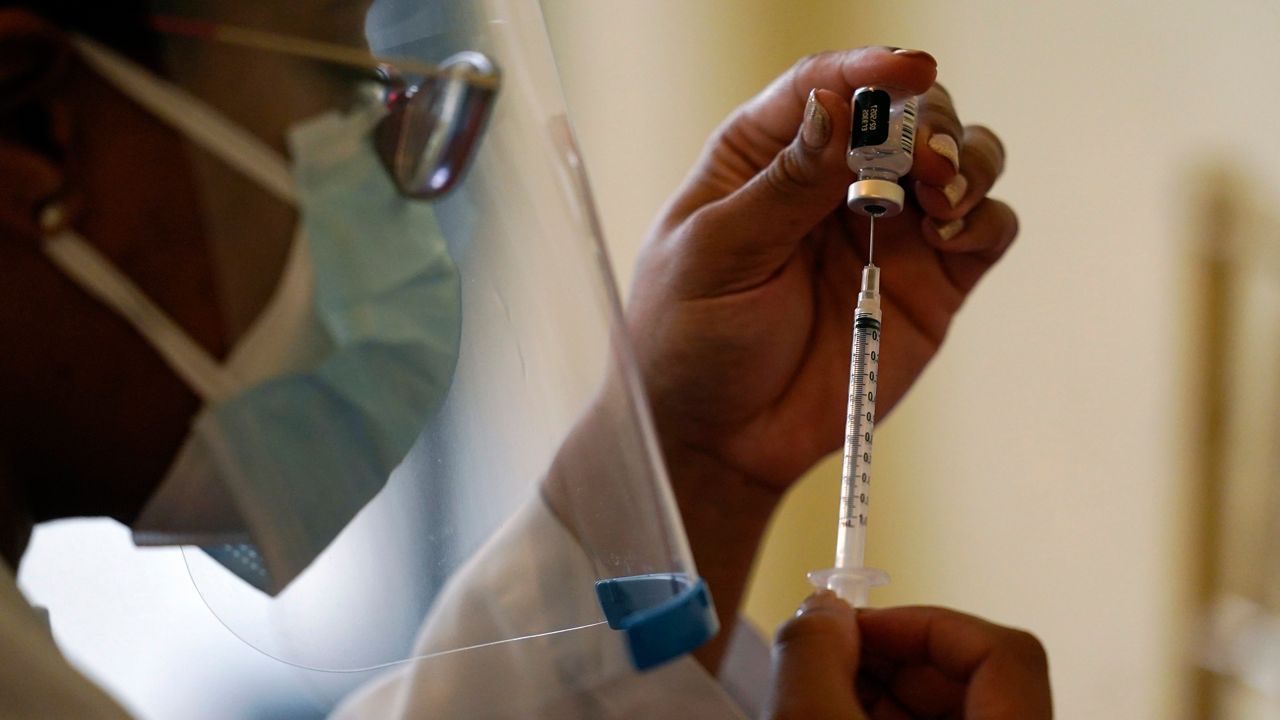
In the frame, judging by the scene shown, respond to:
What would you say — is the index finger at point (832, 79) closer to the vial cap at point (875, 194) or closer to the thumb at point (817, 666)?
the vial cap at point (875, 194)

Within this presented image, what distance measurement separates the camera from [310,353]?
24.3 inches

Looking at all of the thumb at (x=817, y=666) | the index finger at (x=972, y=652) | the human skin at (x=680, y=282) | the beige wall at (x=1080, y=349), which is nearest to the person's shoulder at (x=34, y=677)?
the human skin at (x=680, y=282)

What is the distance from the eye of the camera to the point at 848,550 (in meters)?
0.80

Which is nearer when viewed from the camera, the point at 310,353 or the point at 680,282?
the point at 310,353

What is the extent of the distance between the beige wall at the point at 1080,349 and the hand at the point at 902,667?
0.58 metres

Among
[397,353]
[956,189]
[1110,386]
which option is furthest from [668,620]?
[1110,386]

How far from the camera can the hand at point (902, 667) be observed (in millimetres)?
683

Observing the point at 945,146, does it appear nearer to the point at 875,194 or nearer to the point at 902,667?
the point at 875,194

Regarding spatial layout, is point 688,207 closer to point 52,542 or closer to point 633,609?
point 633,609

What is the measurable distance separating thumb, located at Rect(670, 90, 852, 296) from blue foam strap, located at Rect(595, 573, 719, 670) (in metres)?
0.35

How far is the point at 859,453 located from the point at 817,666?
0.20 metres

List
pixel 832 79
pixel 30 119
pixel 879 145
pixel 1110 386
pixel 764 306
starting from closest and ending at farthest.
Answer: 1. pixel 30 119
2. pixel 879 145
3. pixel 832 79
4. pixel 764 306
5. pixel 1110 386

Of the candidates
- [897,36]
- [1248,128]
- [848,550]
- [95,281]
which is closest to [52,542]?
[95,281]

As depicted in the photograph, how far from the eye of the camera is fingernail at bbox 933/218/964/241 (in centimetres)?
92
